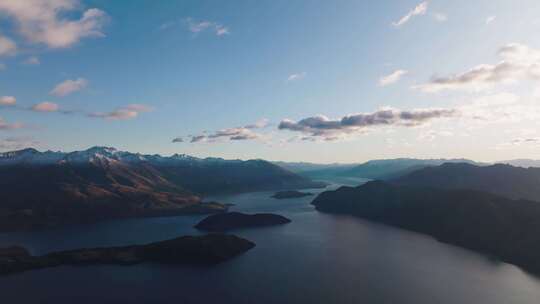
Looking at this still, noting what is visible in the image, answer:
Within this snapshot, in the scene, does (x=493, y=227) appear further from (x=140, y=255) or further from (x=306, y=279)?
(x=140, y=255)

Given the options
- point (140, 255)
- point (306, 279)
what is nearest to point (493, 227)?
point (306, 279)

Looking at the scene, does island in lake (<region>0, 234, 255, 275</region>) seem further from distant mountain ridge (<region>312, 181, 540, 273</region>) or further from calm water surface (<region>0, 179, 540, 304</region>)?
distant mountain ridge (<region>312, 181, 540, 273</region>)

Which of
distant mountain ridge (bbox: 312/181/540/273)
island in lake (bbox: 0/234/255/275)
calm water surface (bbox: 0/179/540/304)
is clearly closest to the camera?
calm water surface (bbox: 0/179/540/304)

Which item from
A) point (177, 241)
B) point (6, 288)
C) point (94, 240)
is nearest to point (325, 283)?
point (177, 241)

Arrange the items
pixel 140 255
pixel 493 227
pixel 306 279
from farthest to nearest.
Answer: pixel 493 227 < pixel 140 255 < pixel 306 279

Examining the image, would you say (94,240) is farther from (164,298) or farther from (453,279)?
(453,279)

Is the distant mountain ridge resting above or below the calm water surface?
above

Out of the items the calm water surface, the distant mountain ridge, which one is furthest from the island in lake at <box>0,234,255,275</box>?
the distant mountain ridge
